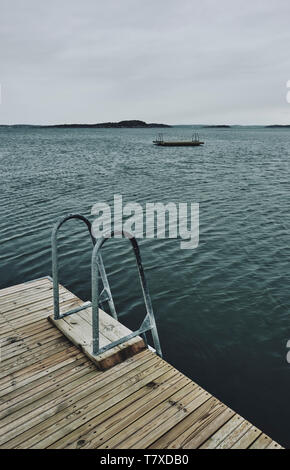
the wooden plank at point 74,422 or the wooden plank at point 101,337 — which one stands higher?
the wooden plank at point 101,337

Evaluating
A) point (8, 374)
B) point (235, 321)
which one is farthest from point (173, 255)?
point (8, 374)

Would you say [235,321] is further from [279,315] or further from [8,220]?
[8,220]

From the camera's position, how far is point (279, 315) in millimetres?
7906

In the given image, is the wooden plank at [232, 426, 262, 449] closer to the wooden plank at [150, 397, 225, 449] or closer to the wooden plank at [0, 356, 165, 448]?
the wooden plank at [150, 397, 225, 449]

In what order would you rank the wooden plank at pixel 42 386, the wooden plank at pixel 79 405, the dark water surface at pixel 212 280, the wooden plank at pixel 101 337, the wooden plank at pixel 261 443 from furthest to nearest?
the dark water surface at pixel 212 280
the wooden plank at pixel 101 337
the wooden plank at pixel 42 386
the wooden plank at pixel 79 405
the wooden plank at pixel 261 443

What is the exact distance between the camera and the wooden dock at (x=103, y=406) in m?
3.48

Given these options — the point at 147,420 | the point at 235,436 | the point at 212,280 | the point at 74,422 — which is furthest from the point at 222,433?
the point at 212,280

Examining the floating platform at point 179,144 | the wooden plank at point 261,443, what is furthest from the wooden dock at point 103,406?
the floating platform at point 179,144

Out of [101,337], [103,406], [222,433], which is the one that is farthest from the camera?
[101,337]

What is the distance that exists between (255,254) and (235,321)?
423cm

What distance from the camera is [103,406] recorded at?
391 centimetres

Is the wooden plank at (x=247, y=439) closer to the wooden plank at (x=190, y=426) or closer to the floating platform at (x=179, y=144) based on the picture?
the wooden plank at (x=190, y=426)

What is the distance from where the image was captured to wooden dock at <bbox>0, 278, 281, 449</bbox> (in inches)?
137

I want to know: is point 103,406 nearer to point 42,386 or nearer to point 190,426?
point 42,386
